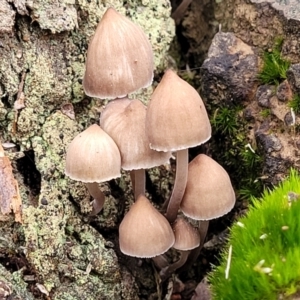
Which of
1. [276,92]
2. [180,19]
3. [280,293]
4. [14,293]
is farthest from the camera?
[180,19]

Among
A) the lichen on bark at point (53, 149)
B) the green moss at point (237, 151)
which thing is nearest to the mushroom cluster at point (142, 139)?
the lichen on bark at point (53, 149)

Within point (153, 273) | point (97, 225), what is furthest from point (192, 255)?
point (97, 225)

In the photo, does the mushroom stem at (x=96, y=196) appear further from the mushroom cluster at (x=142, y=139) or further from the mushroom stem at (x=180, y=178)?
the mushroom stem at (x=180, y=178)

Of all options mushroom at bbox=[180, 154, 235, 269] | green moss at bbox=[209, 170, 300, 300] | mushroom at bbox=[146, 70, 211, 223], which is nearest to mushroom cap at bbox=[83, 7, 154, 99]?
mushroom at bbox=[146, 70, 211, 223]

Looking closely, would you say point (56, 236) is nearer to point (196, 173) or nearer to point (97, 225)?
point (97, 225)

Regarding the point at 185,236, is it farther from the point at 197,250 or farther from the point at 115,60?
the point at 115,60

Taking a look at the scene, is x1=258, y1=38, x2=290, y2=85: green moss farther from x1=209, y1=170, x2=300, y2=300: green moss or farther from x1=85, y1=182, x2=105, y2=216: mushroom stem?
x1=85, y1=182, x2=105, y2=216: mushroom stem
